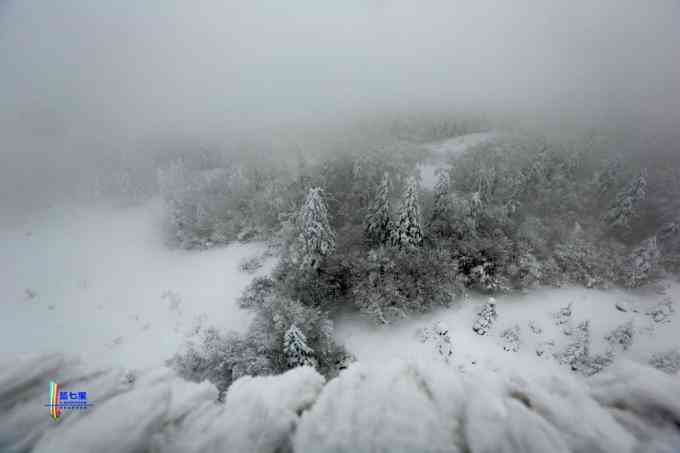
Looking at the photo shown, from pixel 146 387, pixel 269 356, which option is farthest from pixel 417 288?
pixel 146 387

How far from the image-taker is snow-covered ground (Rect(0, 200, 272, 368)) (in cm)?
1659

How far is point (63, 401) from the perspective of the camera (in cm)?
247

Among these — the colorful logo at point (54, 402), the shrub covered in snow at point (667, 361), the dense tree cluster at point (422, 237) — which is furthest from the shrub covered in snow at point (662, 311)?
the colorful logo at point (54, 402)

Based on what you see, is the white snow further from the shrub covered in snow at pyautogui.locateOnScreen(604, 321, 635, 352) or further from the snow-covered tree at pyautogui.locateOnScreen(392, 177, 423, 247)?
the shrub covered in snow at pyautogui.locateOnScreen(604, 321, 635, 352)

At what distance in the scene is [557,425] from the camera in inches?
82.0

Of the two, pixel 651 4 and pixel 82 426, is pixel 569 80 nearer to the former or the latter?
pixel 82 426

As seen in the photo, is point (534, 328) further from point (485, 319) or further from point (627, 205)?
point (627, 205)

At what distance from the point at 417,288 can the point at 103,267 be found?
29.6 m

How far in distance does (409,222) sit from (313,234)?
6.68m

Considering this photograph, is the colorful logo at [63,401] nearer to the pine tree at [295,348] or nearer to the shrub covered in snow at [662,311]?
the pine tree at [295,348]

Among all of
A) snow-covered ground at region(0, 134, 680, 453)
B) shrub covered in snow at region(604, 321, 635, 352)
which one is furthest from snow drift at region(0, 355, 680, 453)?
shrub covered in snow at region(604, 321, 635, 352)

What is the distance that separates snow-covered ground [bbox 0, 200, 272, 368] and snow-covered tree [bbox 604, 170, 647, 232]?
2911cm

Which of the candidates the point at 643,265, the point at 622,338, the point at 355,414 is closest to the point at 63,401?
the point at 355,414

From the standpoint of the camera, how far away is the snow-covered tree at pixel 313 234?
50.6 feet
